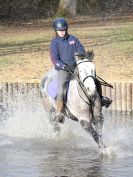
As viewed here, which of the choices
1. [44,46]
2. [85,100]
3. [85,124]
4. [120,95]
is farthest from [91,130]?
[44,46]

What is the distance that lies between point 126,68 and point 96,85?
11.1m

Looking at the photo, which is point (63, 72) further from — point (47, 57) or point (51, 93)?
point (47, 57)

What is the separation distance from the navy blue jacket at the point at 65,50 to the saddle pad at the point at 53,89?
464 mm

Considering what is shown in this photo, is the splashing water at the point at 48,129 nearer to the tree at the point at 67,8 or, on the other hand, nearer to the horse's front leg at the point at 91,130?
the horse's front leg at the point at 91,130

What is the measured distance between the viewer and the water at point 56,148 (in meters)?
11.3

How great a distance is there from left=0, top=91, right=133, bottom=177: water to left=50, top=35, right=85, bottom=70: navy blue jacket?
1651mm

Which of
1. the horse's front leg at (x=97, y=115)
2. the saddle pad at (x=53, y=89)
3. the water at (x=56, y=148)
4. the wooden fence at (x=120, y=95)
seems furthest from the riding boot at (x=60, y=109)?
the wooden fence at (x=120, y=95)

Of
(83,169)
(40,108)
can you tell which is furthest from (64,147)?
(40,108)

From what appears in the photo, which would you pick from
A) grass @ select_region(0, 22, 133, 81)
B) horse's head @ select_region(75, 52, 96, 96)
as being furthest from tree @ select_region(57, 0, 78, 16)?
horse's head @ select_region(75, 52, 96, 96)

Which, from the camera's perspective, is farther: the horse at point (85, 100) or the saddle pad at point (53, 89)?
the saddle pad at point (53, 89)

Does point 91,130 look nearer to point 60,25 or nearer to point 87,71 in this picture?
point 87,71

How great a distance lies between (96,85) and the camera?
42.7 ft

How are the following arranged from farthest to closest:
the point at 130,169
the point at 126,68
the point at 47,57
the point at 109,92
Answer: the point at 47,57 < the point at 126,68 < the point at 109,92 < the point at 130,169

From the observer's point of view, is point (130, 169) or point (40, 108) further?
point (40, 108)
